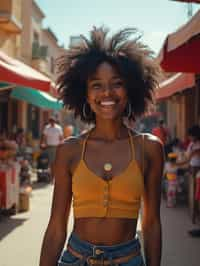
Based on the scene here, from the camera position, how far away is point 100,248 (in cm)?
200

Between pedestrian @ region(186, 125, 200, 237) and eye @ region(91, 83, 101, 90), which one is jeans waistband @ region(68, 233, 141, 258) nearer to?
eye @ region(91, 83, 101, 90)

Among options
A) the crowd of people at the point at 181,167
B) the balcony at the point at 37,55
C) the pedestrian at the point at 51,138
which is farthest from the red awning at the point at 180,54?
the balcony at the point at 37,55

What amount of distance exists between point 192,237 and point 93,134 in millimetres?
4270

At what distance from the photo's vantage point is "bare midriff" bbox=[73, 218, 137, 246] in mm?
2029

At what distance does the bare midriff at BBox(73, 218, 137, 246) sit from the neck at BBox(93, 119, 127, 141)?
1.33ft

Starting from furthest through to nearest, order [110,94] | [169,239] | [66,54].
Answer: [169,239]
[66,54]
[110,94]

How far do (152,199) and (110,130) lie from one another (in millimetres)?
387

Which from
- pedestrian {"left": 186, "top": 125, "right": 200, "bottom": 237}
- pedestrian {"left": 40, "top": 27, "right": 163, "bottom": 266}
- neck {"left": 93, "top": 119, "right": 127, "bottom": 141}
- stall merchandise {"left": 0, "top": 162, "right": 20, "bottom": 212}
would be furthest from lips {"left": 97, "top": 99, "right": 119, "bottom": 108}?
stall merchandise {"left": 0, "top": 162, "right": 20, "bottom": 212}

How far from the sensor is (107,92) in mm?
2148

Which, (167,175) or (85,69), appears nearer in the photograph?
(85,69)

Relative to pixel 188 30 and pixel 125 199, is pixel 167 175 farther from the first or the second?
pixel 125 199

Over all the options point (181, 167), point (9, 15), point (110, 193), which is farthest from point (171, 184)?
point (9, 15)

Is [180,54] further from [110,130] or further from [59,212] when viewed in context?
[59,212]

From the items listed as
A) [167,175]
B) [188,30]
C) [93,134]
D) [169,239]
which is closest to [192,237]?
[169,239]
